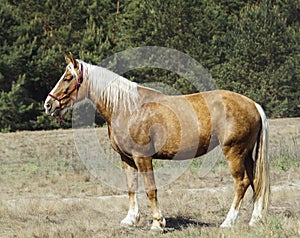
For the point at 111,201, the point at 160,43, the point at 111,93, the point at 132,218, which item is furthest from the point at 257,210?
the point at 160,43

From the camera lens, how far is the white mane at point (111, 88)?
6871 mm

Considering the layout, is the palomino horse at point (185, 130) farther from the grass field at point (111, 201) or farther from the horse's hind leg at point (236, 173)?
the grass field at point (111, 201)

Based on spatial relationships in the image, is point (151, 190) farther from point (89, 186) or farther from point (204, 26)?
point (204, 26)

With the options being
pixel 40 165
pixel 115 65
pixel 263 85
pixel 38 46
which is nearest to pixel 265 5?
pixel 263 85

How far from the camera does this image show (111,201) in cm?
910

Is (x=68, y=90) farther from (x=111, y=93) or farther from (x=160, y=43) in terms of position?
(x=160, y=43)

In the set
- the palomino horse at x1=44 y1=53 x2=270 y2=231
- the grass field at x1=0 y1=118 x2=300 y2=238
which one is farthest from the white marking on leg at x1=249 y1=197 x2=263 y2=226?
the grass field at x1=0 y1=118 x2=300 y2=238

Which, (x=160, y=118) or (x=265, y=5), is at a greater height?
(x=265, y=5)

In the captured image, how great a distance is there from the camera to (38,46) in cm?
3228

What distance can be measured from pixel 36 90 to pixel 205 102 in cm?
2762

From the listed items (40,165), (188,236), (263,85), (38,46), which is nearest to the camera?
(188,236)

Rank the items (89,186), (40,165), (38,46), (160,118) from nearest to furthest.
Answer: (160,118)
(89,186)
(40,165)
(38,46)

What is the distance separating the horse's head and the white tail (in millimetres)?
2536

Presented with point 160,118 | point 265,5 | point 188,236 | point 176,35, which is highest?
point 265,5
